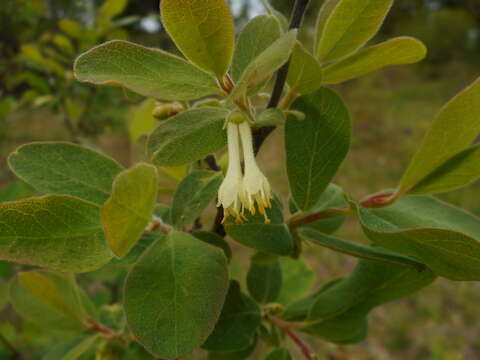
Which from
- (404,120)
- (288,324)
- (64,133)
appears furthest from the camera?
(404,120)

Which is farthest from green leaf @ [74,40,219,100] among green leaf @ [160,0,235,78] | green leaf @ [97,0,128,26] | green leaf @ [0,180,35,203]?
green leaf @ [97,0,128,26]

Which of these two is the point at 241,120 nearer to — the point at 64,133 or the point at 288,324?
the point at 288,324

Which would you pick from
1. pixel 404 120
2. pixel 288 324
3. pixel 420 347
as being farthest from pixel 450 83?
pixel 288 324

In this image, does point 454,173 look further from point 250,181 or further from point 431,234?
point 250,181

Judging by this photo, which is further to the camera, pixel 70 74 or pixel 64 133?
pixel 64 133

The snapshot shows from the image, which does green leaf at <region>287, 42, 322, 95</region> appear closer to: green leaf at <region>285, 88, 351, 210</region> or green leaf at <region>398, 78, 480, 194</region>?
green leaf at <region>285, 88, 351, 210</region>

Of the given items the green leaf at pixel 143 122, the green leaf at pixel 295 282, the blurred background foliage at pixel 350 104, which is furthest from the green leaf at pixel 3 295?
the green leaf at pixel 295 282
